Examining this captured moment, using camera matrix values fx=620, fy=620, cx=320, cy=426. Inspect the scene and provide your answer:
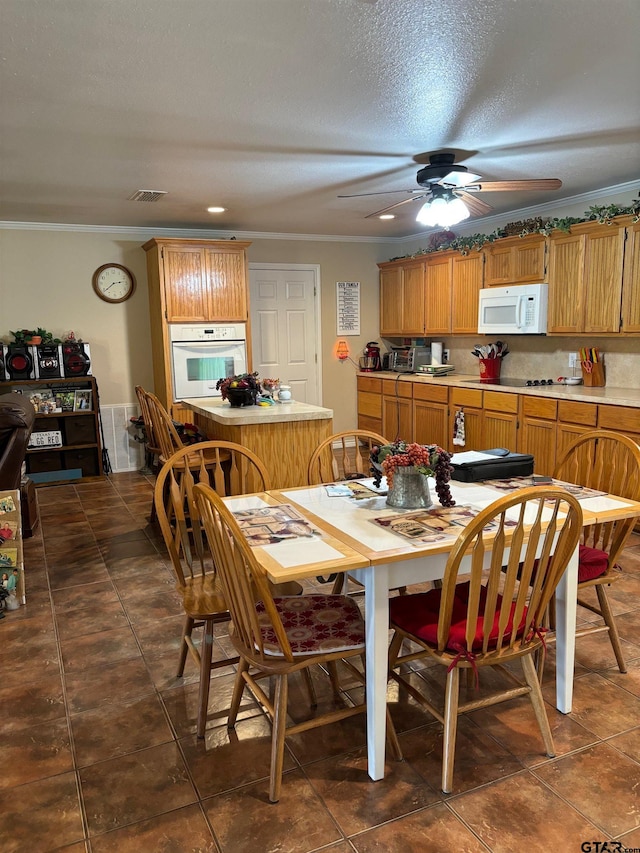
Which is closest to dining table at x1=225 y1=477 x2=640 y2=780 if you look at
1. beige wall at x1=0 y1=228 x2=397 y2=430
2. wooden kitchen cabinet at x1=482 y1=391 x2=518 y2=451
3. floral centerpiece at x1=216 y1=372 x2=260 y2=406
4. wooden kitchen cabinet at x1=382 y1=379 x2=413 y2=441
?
floral centerpiece at x1=216 y1=372 x2=260 y2=406

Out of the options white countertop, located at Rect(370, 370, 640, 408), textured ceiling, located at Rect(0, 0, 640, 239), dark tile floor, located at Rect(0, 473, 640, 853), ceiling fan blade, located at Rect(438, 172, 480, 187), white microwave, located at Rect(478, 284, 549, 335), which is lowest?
dark tile floor, located at Rect(0, 473, 640, 853)

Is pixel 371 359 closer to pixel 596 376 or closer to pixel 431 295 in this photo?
pixel 431 295

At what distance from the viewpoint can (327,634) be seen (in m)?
1.97

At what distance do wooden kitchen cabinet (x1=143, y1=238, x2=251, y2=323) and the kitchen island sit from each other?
6.33 feet

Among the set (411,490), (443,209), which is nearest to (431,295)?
(443,209)

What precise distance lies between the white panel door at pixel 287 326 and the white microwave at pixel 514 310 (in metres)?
2.09

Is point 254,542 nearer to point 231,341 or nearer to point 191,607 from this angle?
point 191,607

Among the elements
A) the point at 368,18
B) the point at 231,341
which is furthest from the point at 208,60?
the point at 231,341

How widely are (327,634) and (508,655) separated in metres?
0.56

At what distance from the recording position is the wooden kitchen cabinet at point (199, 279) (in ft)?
18.8

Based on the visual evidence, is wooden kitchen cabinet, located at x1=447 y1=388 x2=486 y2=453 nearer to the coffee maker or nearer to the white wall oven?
the coffee maker

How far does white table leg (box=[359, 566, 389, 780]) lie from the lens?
1.85 m

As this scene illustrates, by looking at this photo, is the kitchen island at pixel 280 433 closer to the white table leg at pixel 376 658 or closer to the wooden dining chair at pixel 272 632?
the wooden dining chair at pixel 272 632

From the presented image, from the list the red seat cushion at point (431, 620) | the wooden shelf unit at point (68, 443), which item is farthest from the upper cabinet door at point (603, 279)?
the wooden shelf unit at point (68, 443)
